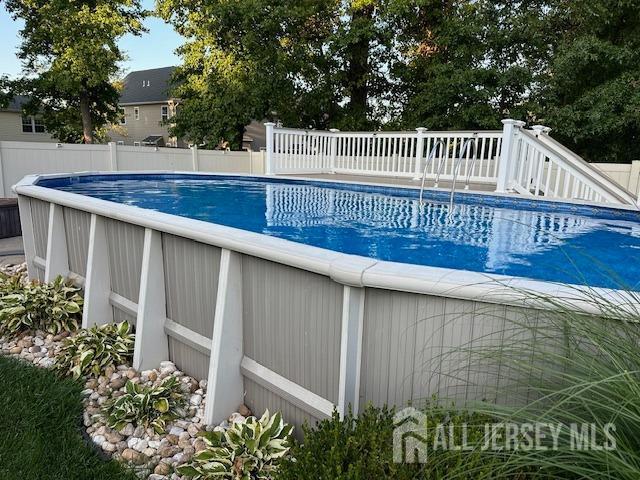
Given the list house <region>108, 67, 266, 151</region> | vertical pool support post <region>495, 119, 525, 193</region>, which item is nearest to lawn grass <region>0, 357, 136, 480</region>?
vertical pool support post <region>495, 119, 525, 193</region>

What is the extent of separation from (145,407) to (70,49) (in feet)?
55.0

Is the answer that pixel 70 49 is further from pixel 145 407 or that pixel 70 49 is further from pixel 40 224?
pixel 145 407

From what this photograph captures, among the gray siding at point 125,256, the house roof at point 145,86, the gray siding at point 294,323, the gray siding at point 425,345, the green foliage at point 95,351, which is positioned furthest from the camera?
the house roof at point 145,86

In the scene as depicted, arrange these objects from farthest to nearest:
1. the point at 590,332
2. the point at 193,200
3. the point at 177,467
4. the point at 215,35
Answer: the point at 215,35, the point at 193,200, the point at 177,467, the point at 590,332

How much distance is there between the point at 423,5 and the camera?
12703mm

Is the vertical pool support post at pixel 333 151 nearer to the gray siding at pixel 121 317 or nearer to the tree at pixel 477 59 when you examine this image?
the tree at pixel 477 59

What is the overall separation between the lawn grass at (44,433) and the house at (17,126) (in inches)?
913

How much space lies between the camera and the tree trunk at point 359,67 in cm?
1290

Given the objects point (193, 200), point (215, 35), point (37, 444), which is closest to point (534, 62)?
point (215, 35)

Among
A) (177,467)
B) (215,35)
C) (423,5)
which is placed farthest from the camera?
(215,35)

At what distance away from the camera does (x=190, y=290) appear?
3.01 m

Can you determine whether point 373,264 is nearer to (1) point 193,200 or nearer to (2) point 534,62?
(1) point 193,200

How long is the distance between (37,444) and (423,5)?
1353cm

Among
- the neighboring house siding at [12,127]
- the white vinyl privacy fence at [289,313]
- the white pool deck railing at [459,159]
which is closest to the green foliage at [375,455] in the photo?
the white vinyl privacy fence at [289,313]
